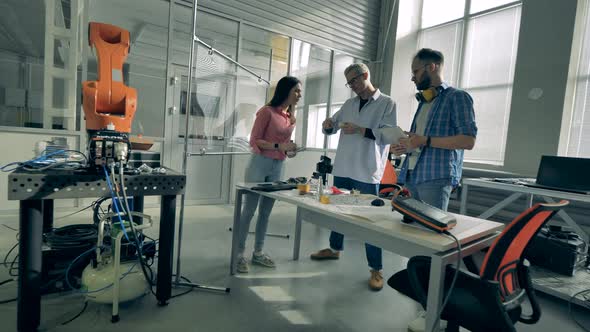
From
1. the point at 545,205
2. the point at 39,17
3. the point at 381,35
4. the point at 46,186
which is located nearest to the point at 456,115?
the point at 545,205

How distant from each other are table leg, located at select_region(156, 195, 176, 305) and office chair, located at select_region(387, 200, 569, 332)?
1.21 metres

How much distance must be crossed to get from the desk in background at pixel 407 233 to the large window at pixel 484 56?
3647 millimetres

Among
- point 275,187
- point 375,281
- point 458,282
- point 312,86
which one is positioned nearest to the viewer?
point 458,282

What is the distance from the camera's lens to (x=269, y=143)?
2.21 meters

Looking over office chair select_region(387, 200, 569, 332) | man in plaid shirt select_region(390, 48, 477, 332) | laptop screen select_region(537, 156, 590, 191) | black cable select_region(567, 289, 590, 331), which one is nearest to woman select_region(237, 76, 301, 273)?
man in plaid shirt select_region(390, 48, 477, 332)

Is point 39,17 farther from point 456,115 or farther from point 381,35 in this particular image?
point 381,35

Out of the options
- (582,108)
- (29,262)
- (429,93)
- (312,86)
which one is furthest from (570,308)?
(312,86)

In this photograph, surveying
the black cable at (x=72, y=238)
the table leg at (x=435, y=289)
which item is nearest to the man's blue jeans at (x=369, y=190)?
the table leg at (x=435, y=289)

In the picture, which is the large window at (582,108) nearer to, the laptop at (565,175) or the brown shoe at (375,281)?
the laptop at (565,175)

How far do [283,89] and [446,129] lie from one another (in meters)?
1.12

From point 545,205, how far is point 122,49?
1.81 m

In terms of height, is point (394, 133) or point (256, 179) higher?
point (394, 133)

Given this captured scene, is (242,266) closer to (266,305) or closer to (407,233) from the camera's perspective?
(266,305)

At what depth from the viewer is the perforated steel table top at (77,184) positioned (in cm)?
127
